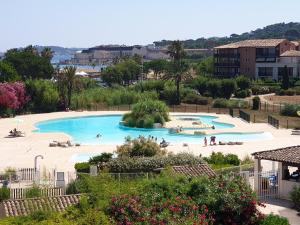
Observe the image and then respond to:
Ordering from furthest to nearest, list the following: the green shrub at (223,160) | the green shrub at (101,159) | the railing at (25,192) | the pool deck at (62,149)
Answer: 1. the pool deck at (62,149)
2. the green shrub at (223,160)
3. the green shrub at (101,159)
4. the railing at (25,192)

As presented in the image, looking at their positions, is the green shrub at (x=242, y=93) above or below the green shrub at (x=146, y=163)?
above

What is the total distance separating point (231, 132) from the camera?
50562mm

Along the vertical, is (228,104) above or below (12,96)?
below

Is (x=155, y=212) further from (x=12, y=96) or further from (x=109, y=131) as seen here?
(x=12, y=96)

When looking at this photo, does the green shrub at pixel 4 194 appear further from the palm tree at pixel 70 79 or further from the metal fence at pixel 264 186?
the palm tree at pixel 70 79

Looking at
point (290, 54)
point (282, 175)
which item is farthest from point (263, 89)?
point (282, 175)

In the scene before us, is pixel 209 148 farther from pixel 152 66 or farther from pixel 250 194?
pixel 152 66

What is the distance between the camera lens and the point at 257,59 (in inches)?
3905

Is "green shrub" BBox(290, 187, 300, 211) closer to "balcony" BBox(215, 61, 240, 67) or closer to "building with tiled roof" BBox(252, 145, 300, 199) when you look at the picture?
"building with tiled roof" BBox(252, 145, 300, 199)

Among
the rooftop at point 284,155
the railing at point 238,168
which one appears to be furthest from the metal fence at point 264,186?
the railing at point 238,168

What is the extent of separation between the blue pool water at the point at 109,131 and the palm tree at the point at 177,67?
11194 mm

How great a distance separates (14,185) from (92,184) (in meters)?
9.03

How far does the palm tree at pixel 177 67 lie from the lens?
73.1 meters

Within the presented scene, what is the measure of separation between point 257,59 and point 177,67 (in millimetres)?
29753
